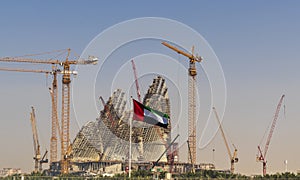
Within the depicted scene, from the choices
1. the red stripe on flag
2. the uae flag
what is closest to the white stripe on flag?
the uae flag

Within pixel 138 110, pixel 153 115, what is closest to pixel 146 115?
pixel 153 115

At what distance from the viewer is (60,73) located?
16638cm

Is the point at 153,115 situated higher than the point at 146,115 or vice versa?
the point at 153,115

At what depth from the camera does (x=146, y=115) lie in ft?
225

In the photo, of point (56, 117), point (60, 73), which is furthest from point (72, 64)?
point (56, 117)

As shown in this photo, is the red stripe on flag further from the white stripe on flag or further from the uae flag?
the white stripe on flag

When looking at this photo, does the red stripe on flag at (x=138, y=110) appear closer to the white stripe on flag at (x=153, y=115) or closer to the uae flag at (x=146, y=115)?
the uae flag at (x=146, y=115)

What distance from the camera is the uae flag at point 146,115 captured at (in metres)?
67.4

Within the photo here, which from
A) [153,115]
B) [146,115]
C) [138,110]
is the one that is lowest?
[146,115]

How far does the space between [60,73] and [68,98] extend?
30.8 ft

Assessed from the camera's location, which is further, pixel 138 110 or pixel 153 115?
pixel 153 115

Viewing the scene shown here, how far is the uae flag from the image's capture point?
67.4 metres

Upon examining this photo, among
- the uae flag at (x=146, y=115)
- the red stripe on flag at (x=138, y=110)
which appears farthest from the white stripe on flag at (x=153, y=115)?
the red stripe on flag at (x=138, y=110)

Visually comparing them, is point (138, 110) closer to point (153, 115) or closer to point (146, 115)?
point (146, 115)
